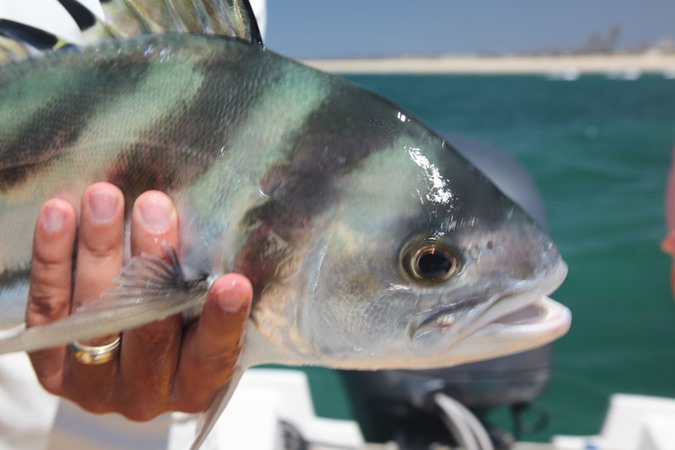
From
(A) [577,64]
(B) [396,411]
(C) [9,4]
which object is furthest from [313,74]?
(A) [577,64]

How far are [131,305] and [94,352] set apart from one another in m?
0.36

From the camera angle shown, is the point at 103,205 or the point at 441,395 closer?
the point at 103,205

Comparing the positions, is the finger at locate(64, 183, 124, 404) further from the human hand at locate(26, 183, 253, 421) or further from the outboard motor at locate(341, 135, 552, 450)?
the outboard motor at locate(341, 135, 552, 450)

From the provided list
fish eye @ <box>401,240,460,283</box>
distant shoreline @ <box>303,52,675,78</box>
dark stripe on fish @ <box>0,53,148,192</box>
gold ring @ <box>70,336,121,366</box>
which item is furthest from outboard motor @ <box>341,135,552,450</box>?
distant shoreline @ <box>303,52,675,78</box>

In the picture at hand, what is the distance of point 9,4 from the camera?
171 cm

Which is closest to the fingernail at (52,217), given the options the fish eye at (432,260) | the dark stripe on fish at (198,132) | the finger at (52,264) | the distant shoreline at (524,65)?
the finger at (52,264)

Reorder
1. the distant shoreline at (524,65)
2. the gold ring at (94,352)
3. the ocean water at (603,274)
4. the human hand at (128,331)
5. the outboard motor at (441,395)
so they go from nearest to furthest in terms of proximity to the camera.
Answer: the human hand at (128,331) → the gold ring at (94,352) → the outboard motor at (441,395) → the ocean water at (603,274) → the distant shoreline at (524,65)

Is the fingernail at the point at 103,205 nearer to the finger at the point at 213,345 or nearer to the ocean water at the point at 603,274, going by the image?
the finger at the point at 213,345

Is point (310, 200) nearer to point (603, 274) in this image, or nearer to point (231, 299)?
point (231, 299)

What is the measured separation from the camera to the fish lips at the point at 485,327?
3.96 feet

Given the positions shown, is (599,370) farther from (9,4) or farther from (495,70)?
(495,70)

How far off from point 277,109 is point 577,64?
117499 millimetres

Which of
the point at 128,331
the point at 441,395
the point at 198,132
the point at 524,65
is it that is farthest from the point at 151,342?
the point at 524,65

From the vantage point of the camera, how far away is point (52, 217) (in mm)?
1258
